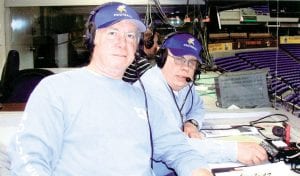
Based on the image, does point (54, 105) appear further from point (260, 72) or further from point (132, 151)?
point (260, 72)

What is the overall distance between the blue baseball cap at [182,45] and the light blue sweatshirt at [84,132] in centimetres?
54

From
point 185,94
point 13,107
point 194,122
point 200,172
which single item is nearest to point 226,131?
point 194,122

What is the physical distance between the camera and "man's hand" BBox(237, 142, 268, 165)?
1292mm

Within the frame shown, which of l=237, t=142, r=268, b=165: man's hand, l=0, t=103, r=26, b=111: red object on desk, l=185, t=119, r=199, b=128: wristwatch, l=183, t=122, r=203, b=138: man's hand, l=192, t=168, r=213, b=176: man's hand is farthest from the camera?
l=0, t=103, r=26, b=111: red object on desk

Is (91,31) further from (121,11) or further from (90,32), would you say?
(121,11)

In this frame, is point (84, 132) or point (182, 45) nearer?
point (84, 132)

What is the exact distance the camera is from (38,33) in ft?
16.2

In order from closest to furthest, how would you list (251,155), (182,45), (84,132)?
(84,132)
(251,155)
(182,45)

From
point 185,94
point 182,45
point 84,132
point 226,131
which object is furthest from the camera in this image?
point 185,94

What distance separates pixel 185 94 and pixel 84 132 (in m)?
0.93

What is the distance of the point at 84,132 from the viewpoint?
99cm

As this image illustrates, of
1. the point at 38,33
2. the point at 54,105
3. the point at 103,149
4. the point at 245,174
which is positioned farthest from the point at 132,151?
the point at 38,33

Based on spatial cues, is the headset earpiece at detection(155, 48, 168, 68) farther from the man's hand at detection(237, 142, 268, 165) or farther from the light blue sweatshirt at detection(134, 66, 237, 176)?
the man's hand at detection(237, 142, 268, 165)

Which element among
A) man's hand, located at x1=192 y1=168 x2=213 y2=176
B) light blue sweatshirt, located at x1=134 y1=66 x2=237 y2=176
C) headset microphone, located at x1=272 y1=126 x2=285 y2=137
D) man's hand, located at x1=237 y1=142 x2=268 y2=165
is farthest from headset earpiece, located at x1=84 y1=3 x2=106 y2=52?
headset microphone, located at x1=272 y1=126 x2=285 y2=137
